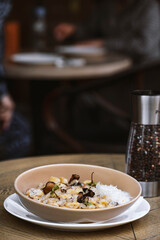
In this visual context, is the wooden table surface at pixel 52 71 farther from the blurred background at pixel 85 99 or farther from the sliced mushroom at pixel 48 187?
the sliced mushroom at pixel 48 187

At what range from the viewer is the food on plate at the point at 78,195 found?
952 millimetres

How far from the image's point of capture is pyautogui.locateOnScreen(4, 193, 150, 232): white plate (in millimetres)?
911

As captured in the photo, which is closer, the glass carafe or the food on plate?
the food on plate

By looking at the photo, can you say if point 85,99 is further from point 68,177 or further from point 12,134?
point 68,177

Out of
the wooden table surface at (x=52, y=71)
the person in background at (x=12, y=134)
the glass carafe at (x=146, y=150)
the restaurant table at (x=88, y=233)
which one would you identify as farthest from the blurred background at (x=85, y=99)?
the restaurant table at (x=88, y=233)

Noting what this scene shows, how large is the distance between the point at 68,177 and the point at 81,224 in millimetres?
246

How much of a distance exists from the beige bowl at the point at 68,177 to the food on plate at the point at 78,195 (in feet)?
0.08

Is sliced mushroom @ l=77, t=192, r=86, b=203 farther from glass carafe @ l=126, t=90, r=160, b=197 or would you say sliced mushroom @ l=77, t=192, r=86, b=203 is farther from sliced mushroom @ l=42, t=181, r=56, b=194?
glass carafe @ l=126, t=90, r=160, b=197

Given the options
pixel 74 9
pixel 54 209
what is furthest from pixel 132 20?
pixel 54 209

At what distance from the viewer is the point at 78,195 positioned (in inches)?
38.2

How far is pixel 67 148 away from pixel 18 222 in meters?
1.63

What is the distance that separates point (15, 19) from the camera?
21.1 feet

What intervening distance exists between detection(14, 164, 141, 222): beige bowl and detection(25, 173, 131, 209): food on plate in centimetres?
3

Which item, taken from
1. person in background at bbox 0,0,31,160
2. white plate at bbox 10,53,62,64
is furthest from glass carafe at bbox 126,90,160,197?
white plate at bbox 10,53,62,64
